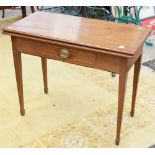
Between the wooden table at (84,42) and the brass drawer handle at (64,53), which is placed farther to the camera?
the brass drawer handle at (64,53)

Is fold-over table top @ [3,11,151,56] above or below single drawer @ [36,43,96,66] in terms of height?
above

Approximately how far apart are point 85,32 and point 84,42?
17 centimetres

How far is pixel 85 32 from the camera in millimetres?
1799

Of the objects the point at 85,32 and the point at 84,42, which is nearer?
the point at 84,42

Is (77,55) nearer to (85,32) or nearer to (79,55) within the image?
(79,55)

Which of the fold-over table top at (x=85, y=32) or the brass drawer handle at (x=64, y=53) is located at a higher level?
the fold-over table top at (x=85, y=32)

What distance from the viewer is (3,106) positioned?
234 cm

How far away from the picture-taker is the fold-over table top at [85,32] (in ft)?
5.35

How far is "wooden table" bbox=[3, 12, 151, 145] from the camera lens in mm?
1619

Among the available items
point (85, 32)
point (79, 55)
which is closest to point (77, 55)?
point (79, 55)

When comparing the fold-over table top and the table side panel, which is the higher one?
the fold-over table top

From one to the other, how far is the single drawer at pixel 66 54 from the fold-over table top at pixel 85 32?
64 mm

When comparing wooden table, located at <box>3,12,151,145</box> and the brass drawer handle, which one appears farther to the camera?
the brass drawer handle
